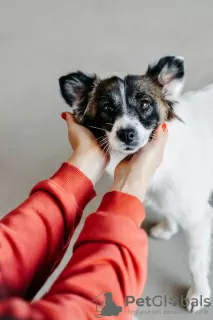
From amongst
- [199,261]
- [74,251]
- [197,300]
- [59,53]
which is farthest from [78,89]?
[59,53]

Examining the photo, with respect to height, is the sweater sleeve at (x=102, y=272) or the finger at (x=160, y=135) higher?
the finger at (x=160, y=135)

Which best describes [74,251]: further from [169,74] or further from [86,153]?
[169,74]

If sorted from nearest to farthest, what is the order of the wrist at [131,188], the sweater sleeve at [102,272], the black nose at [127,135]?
the sweater sleeve at [102,272] → the wrist at [131,188] → the black nose at [127,135]

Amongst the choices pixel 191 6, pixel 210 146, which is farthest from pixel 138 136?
pixel 191 6

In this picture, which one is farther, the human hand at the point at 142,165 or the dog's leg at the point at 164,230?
the dog's leg at the point at 164,230

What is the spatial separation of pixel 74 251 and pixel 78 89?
0.54m

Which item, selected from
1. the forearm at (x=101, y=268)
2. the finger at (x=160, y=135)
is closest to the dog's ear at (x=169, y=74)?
the finger at (x=160, y=135)

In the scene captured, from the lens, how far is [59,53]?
2.15 metres

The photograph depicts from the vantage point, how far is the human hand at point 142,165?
0.90 metres

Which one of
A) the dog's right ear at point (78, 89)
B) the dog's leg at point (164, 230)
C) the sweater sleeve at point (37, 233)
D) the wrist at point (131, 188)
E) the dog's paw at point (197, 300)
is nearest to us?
the sweater sleeve at point (37, 233)

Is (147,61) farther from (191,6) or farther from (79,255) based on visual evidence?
(79,255)

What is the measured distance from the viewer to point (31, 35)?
88.8 inches

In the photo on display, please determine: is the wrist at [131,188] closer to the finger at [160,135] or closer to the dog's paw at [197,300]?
the finger at [160,135]

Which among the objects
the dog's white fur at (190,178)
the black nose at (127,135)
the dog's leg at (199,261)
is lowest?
the dog's leg at (199,261)
